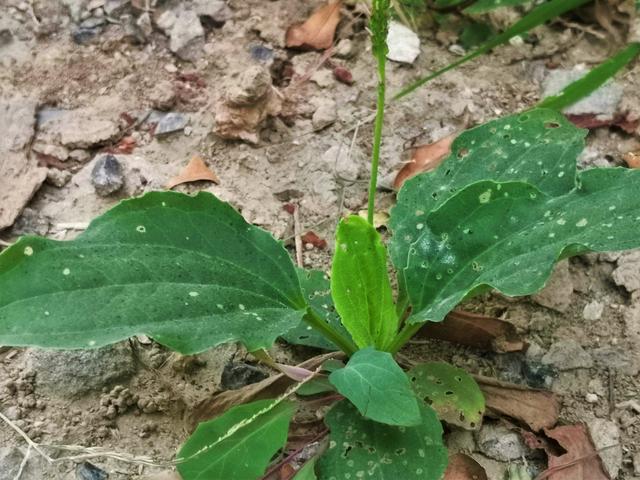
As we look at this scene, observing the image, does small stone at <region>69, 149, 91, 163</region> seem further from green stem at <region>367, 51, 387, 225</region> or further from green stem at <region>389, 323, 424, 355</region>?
green stem at <region>389, 323, 424, 355</region>

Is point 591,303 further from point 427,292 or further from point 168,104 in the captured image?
point 168,104

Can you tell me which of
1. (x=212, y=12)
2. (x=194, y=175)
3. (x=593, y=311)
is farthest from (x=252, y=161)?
(x=593, y=311)

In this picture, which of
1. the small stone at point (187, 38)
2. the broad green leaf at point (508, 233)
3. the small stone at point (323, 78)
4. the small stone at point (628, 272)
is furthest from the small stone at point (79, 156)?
the small stone at point (628, 272)

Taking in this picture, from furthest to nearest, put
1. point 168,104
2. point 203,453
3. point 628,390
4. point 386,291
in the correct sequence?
1. point 168,104
2. point 628,390
3. point 386,291
4. point 203,453

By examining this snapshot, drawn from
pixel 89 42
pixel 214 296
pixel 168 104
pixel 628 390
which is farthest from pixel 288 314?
pixel 89 42

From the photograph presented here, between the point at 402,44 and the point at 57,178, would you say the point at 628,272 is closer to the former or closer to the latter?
the point at 402,44

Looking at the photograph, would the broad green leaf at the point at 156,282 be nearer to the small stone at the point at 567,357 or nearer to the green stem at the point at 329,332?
the green stem at the point at 329,332

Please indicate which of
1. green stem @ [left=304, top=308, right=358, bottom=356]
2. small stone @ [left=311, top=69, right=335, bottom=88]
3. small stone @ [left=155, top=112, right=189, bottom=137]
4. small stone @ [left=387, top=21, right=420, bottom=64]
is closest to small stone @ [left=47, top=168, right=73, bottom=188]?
small stone @ [left=155, top=112, right=189, bottom=137]
